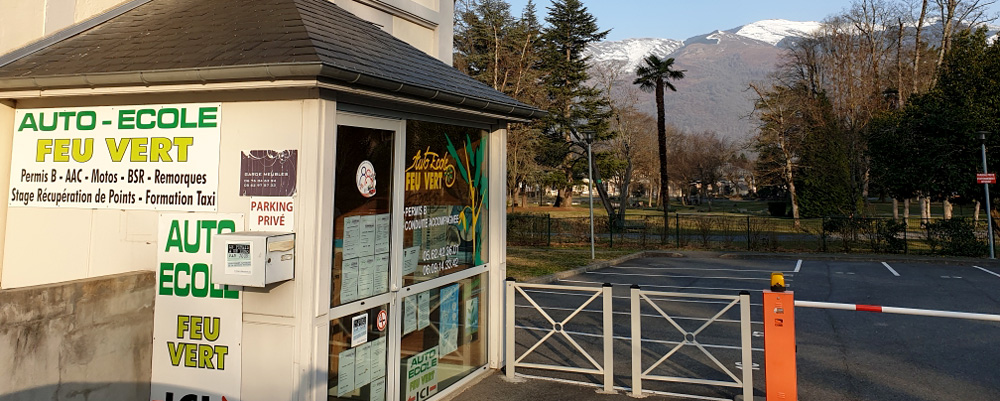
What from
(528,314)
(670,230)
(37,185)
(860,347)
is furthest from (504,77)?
(37,185)

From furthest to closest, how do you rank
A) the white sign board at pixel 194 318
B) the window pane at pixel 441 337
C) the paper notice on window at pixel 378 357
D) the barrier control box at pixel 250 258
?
the window pane at pixel 441 337 → the paper notice on window at pixel 378 357 → the white sign board at pixel 194 318 → the barrier control box at pixel 250 258

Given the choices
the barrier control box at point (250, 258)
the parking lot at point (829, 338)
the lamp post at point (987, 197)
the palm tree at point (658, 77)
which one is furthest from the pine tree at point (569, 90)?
the barrier control box at point (250, 258)

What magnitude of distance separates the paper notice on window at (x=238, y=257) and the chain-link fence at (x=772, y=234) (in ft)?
69.4

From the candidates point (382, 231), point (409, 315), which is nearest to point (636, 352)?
point (409, 315)

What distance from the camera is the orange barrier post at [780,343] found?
205 inches

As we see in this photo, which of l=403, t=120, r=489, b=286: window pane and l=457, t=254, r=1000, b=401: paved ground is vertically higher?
l=403, t=120, r=489, b=286: window pane

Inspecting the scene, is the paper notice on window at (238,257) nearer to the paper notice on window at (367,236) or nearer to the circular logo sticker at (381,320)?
the paper notice on window at (367,236)

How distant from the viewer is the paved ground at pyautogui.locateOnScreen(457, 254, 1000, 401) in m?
6.13

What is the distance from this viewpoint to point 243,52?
4238mm

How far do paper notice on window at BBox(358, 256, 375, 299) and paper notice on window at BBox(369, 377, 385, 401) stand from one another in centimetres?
77

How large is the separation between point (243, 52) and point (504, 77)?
2719cm

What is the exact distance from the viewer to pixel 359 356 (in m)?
4.72

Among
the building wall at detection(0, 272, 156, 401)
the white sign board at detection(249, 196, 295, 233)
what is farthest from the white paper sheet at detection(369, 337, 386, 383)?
the building wall at detection(0, 272, 156, 401)

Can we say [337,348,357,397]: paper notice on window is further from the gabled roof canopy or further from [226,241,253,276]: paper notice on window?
the gabled roof canopy
